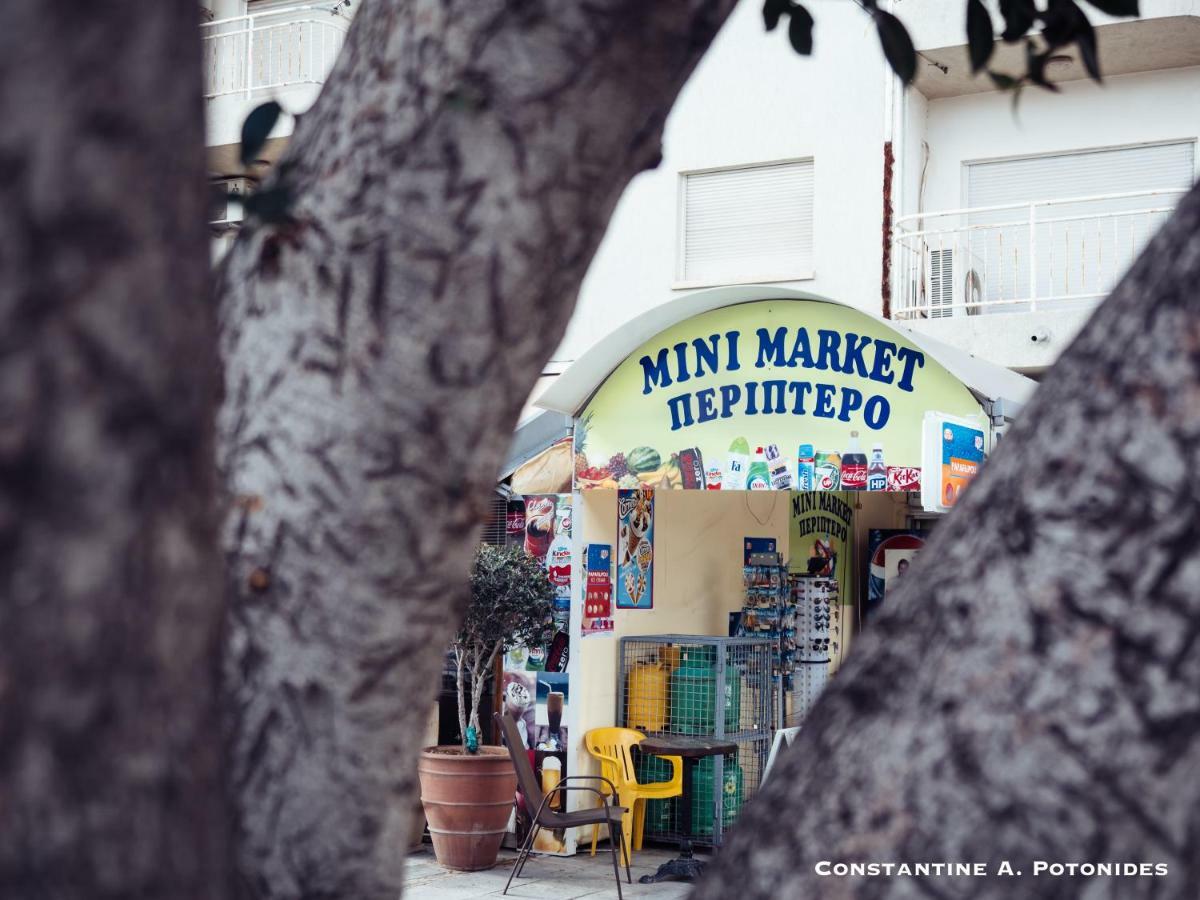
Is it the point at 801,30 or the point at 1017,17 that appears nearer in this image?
the point at 1017,17

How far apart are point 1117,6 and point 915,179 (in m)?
10.5

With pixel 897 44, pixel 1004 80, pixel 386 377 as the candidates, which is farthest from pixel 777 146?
pixel 386 377

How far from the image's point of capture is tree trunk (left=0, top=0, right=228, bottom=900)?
792 mm

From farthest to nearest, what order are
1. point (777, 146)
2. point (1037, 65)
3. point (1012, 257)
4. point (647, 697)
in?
point (777, 146), point (1012, 257), point (647, 697), point (1037, 65)

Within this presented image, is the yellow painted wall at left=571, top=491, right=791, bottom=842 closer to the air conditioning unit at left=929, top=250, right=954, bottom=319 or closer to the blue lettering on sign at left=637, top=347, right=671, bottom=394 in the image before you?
the blue lettering on sign at left=637, top=347, right=671, bottom=394

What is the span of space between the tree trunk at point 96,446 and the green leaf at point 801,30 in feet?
6.91

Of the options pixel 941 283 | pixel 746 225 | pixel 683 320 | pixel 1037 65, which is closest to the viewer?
pixel 1037 65

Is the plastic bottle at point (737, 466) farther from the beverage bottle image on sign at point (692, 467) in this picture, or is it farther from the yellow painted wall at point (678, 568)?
the yellow painted wall at point (678, 568)

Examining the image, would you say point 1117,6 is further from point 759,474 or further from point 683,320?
point 683,320

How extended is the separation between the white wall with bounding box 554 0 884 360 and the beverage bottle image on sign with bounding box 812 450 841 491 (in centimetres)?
473

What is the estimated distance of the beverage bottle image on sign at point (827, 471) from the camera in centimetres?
778

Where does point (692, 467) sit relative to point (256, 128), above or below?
above

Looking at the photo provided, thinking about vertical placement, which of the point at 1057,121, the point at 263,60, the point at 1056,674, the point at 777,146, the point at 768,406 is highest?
the point at 263,60

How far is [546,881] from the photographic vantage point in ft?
27.7
